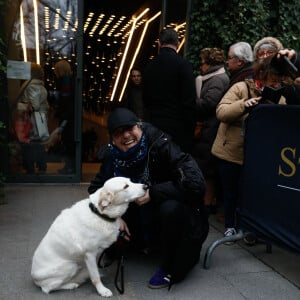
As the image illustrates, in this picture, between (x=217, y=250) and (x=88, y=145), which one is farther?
(x=88, y=145)

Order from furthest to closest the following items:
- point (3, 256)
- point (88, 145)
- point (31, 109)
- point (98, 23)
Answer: point (98, 23), point (88, 145), point (31, 109), point (3, 256)

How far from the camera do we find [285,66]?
3205 mm

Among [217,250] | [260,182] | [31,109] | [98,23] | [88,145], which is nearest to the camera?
[260,182]

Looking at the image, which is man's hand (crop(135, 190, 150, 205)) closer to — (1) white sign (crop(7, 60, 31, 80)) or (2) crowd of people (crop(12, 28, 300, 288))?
(2) crowd of people (crop(12, 28, 300, 288))

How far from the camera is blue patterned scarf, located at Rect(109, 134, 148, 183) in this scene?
2957 millimetres

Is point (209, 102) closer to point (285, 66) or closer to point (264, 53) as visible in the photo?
point (264, 53)

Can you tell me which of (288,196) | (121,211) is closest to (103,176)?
(121,211)

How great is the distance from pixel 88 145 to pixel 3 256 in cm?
460

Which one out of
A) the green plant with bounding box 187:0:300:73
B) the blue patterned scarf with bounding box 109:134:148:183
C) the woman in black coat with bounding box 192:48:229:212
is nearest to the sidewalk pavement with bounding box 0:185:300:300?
the woman in black coat with bounding box 192:48:229:212

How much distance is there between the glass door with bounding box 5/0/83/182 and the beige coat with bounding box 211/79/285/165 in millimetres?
2763

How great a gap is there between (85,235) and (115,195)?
36 cm

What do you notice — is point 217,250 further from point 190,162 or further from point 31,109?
point 31,109

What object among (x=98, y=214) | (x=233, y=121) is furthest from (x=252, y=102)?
(x=98, y=214)

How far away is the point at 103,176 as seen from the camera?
325cm
